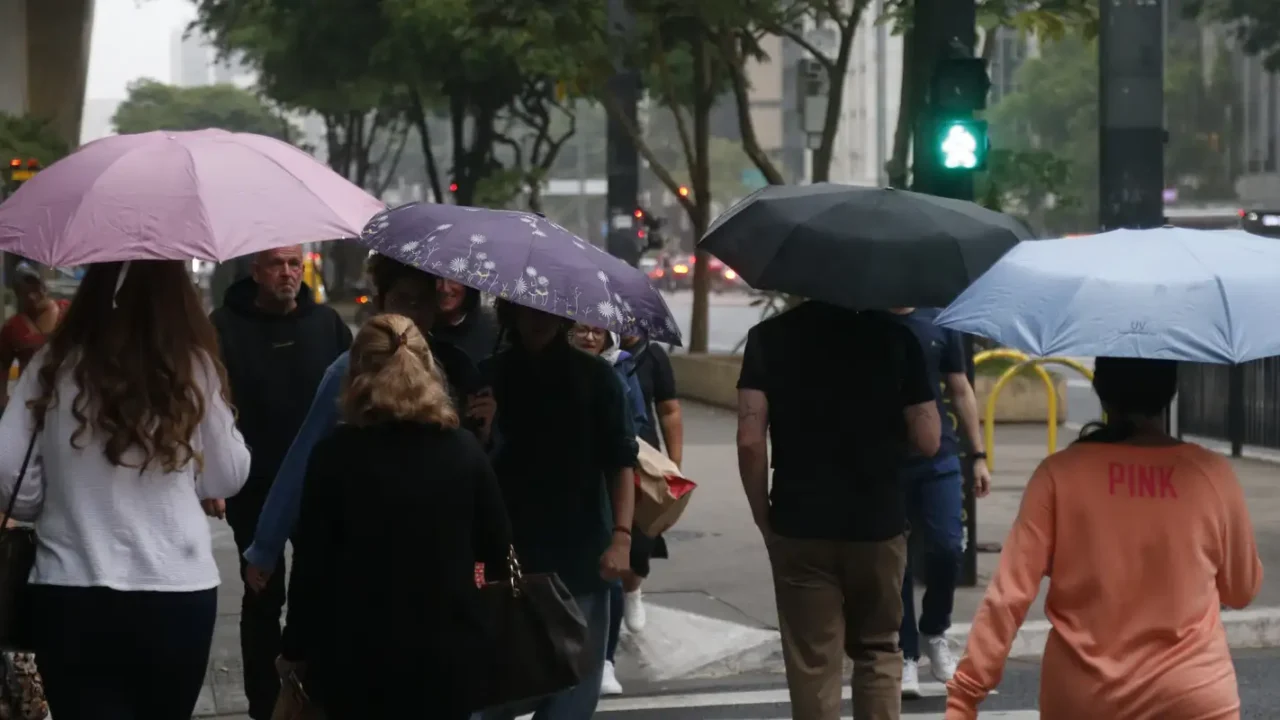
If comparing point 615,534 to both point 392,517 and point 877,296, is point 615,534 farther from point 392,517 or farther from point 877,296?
point 392,517

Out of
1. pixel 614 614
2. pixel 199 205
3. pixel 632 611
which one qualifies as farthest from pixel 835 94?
pixel 199 205

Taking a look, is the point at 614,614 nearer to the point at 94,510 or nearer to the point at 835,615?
the point at 835,615

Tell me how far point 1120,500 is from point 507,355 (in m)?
2.19

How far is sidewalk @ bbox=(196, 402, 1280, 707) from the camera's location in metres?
8.75

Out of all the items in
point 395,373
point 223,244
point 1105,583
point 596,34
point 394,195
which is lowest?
point 1105,583

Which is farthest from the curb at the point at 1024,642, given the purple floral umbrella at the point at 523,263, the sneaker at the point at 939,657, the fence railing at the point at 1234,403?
the fence railing at the point at 1234,403

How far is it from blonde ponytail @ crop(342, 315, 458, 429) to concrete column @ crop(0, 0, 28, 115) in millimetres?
26787

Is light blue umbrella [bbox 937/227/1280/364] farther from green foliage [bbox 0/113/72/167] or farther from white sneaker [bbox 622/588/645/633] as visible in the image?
green foliage [bbox 0/113/72/167]

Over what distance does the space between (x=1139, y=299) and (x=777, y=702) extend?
14.4 feet

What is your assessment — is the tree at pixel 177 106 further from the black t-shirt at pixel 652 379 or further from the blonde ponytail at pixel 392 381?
the blonde ponytail at pixel 392 381

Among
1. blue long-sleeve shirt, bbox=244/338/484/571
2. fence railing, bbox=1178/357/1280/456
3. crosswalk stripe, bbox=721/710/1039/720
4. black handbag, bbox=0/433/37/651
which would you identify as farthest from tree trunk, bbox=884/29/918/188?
black handbag, bbox=0/433/37/651

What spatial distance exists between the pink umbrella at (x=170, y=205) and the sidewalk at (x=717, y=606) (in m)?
3.39

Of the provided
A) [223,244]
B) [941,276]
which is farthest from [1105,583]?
[223,244]

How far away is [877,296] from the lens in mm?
5684
